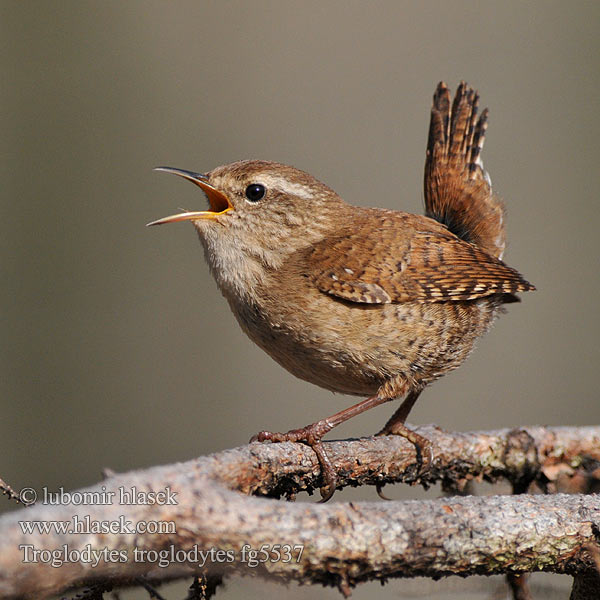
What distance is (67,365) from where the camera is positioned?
20.0 feet

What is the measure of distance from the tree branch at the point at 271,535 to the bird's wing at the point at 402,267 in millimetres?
987

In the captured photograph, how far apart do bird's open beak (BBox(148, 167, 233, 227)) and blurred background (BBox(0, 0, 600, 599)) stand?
8.82 ft

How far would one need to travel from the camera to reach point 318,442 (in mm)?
2625

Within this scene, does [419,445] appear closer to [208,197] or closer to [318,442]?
[318,442]

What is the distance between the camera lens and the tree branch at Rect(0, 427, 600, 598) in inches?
59.3

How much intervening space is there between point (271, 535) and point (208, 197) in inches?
79.3

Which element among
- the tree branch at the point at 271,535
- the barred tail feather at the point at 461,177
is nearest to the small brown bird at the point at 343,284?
the barred tail feather at the point at 461,177

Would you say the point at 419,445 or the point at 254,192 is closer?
the point at 419,445

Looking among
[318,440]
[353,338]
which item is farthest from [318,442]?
[353,338]

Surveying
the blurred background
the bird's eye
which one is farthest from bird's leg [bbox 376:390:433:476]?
the blurred background

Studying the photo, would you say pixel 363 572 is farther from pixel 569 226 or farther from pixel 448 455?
pixel 569 226

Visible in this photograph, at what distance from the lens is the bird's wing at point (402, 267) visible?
10.3 ft

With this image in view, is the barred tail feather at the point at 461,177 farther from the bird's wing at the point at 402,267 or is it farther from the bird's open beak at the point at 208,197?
the bird's open beak at the point at 208,197

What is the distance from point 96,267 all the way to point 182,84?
1975mm
